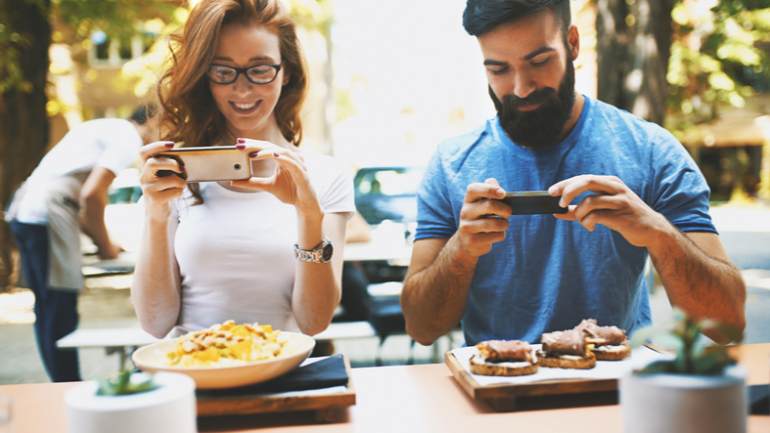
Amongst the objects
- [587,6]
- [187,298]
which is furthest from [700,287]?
[587,6]

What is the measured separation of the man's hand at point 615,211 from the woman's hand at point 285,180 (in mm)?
574

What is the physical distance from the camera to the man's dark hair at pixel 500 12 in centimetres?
203

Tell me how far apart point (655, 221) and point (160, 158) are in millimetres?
1124

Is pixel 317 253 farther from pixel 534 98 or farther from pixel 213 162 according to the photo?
pixel 534 98

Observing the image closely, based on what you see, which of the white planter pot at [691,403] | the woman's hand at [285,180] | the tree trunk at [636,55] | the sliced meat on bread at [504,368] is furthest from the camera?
the tree trunk at [636,55]

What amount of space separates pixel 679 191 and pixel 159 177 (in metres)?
1.29

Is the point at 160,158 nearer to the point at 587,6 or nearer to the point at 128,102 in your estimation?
the point at 587,6

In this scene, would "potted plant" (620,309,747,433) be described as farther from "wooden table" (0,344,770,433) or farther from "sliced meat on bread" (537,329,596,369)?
"sliced meat on bread" (537,329,596,369)

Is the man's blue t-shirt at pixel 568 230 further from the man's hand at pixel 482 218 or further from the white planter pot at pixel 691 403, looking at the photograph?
the white planter pot at pixel 691 403

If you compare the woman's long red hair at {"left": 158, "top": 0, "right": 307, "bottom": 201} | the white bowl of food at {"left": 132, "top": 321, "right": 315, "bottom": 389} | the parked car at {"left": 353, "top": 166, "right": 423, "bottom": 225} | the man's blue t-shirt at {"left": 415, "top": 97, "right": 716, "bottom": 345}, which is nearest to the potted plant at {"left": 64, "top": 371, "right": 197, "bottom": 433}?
the white bowl of food at {"left": 132, "top": 321, "right": 315, "bottom": 389}

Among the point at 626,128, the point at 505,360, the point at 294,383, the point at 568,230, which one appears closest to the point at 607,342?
the point at 505,360

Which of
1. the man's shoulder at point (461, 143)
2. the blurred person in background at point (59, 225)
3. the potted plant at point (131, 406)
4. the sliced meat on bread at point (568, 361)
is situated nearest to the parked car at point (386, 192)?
the blurred person in background at point (59, 225)

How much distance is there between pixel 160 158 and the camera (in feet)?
5.66

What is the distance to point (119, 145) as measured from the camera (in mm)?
4027
